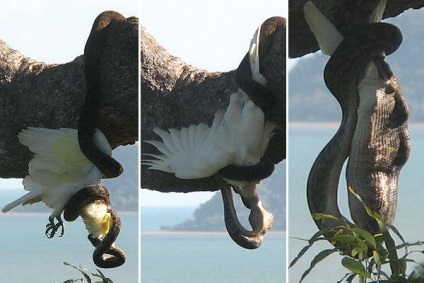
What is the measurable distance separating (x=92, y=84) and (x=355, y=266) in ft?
3.93

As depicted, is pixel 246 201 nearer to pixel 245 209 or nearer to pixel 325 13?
pixel 245 209

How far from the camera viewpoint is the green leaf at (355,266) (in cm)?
341

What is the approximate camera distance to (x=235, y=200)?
13.0 ft

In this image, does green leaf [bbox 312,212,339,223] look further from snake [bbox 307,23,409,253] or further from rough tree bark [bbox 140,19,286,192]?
rough tree bark [bbox 140,19,286,192]

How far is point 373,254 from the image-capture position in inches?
137

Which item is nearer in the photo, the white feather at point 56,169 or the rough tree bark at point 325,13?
the rough tree bark at point 325,13

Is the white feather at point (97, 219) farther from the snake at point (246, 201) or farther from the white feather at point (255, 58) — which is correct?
the white feather at point (255, 58)

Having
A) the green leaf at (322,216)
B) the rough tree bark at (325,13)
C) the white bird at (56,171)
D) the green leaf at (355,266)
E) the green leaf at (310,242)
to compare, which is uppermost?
the rough tree bark at (325,13)

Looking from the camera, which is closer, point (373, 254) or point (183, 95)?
point (373, 254)

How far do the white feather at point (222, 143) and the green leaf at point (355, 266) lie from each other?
1.88 ft

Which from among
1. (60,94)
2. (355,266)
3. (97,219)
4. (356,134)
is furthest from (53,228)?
(355,266)

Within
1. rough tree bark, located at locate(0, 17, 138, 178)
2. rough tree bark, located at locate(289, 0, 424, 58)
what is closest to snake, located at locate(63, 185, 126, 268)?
rough tree bark, located at locate(0, 17, 138, 178)

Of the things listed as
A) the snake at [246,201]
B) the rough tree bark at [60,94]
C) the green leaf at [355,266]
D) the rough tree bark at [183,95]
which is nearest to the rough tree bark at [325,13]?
the rough tree bark at [183,95]

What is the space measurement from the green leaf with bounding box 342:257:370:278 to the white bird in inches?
42.2
